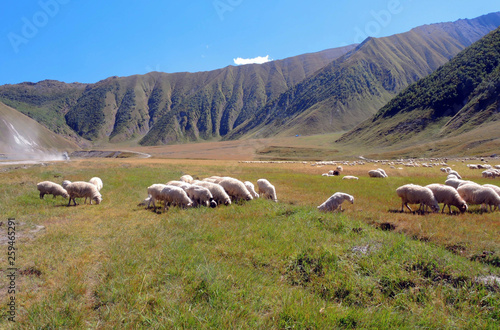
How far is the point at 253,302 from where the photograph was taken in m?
5.22

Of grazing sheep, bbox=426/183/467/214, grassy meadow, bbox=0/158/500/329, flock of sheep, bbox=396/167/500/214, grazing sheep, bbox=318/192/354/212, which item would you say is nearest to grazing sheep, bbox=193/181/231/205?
grassy meadow, bbox=0/158/500/329

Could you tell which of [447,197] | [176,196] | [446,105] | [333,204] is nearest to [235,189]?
[176,196]

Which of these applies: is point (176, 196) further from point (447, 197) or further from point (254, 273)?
point (447, 197)

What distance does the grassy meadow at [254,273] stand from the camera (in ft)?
16.0

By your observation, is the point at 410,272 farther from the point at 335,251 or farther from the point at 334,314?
the point at 334,314

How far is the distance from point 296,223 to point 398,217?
5071 millimetres

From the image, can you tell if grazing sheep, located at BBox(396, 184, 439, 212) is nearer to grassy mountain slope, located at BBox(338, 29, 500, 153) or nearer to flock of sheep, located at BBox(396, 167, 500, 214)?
flock of sheep, located at BBox(396, 167, 500, 214)

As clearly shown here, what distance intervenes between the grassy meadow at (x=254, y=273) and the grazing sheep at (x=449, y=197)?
213cm

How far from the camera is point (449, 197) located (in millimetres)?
13266

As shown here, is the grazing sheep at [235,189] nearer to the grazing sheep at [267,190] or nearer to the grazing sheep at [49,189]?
the grazing sheep at [267,190]

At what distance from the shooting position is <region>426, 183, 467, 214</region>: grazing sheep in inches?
513

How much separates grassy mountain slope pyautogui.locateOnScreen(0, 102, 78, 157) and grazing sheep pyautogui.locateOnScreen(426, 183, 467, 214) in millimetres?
155477

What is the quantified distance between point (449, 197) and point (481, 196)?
5.96ft

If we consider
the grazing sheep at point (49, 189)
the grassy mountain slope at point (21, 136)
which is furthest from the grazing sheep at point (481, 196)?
the grassy mountain slope at point (21, 136)
